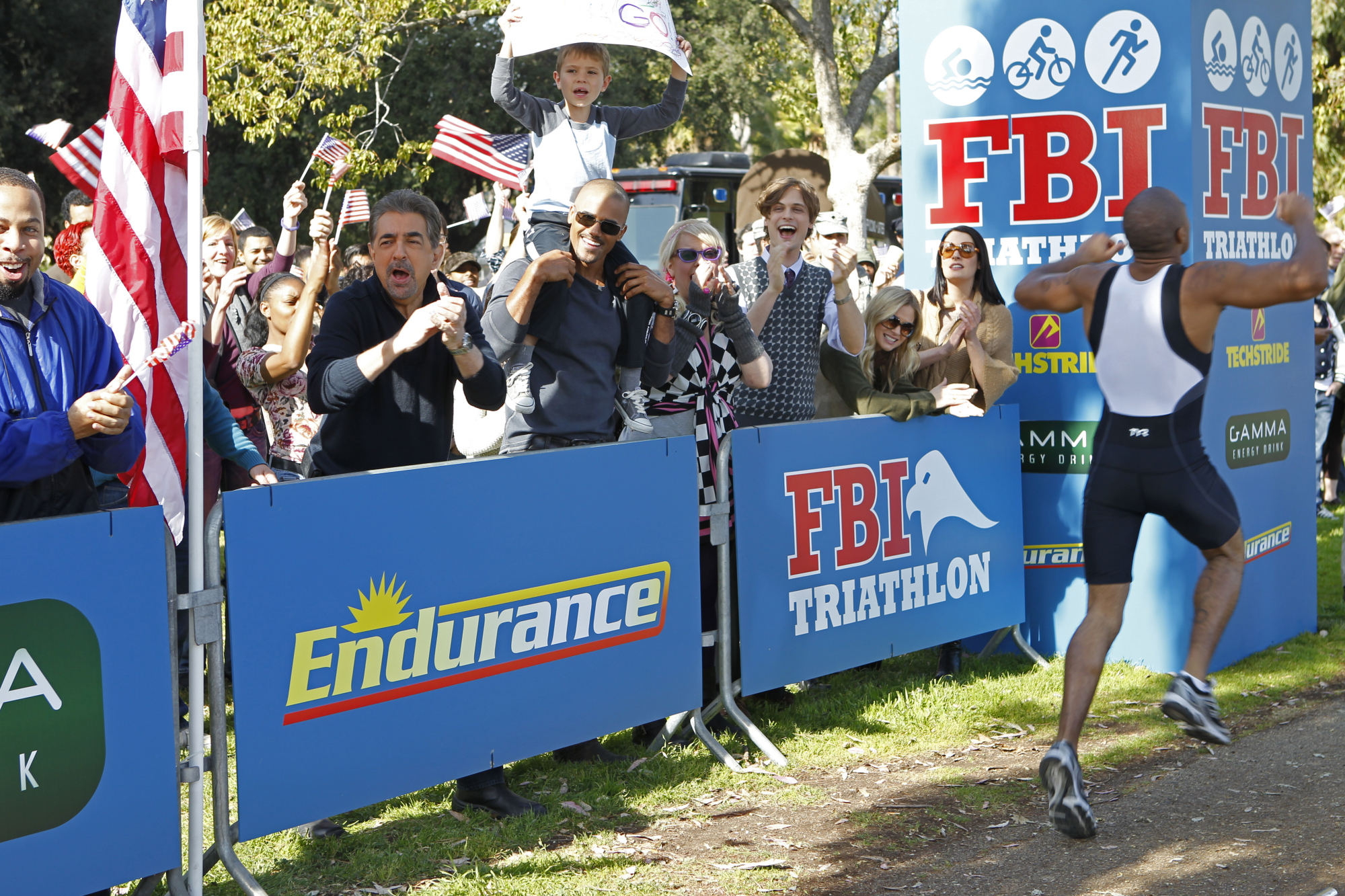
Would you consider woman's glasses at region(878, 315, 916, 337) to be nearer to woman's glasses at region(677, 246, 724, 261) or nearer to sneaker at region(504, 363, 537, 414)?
woman's glasses at region(677, 246, 724, 261)

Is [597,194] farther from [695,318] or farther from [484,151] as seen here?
[484,151]

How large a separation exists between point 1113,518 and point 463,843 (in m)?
2.69

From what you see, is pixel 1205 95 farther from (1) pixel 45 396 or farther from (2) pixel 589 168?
Result: (1) pixel 45 396

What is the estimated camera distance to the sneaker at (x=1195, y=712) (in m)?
4.79

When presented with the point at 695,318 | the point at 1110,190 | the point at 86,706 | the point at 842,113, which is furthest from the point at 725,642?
the point at 842,113

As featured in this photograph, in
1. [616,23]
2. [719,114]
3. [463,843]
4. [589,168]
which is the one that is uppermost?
[719,114]

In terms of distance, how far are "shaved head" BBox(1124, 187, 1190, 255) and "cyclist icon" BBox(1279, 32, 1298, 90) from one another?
3.33 meters

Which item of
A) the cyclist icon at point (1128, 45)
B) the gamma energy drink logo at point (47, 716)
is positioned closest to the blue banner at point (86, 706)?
the gamma energy drink logo at point (47, 716)

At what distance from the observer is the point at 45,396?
3893mm

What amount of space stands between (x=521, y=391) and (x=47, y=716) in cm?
228

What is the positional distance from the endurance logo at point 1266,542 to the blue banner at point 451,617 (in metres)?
3.53

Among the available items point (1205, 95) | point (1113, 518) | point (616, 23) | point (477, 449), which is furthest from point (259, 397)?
point (1205, 95)

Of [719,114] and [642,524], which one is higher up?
[719,114]

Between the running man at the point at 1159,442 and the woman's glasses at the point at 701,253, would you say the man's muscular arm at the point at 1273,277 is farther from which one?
the woman's glasses at the point at 701,253
